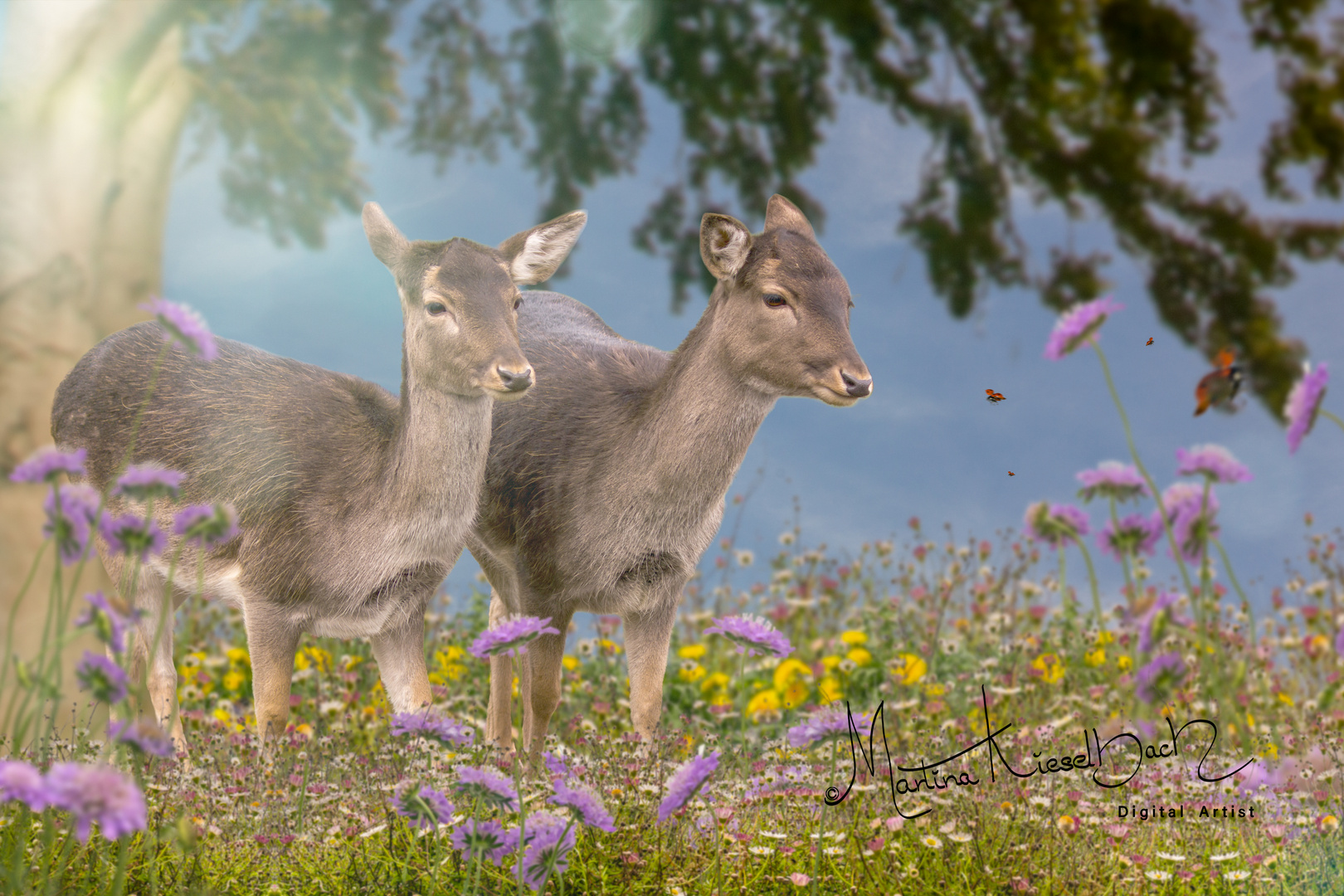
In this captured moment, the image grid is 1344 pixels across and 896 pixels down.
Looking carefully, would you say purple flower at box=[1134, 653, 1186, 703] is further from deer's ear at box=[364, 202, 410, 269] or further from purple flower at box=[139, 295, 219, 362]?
deer's ear at box=[364, 202, 410, 269]

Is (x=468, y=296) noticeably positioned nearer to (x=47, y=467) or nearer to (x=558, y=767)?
(x=558, y=767)

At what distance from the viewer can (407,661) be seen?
5219 mm

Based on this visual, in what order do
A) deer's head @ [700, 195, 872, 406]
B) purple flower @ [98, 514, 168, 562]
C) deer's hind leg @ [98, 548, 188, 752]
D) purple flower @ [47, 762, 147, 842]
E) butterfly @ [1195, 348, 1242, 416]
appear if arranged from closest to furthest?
purple flower @ [47, 762, 147, 842] < purple flower @ [98, 514, 168, 562] < butterfly @ [1195, 348, 1242, 416] < deer's head @ [700, 195, 872, 406] < deer's hind leg @ [98, 548, 188, 752]

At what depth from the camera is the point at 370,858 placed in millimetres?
3689

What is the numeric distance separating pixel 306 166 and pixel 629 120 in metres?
4.06

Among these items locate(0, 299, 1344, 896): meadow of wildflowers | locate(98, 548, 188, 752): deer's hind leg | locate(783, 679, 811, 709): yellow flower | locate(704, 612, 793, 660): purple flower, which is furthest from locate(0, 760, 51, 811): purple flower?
locate(783, 679, 811, 709): yellow flower

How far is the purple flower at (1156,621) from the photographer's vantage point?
2.39 m

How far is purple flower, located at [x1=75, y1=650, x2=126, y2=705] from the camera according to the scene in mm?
2180

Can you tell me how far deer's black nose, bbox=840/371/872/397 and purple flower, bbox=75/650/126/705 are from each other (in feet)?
10.3

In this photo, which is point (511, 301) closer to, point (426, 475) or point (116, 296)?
point (426, 475)

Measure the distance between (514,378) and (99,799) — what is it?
8.63 ft

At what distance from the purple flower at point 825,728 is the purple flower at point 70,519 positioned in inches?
76.5

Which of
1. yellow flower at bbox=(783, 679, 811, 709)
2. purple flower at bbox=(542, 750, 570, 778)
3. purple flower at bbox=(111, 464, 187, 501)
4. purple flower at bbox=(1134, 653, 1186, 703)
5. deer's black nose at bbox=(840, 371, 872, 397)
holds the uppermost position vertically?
deer's black nose at bbox=(840, 371, 872, 397)

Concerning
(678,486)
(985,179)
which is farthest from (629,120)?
(678,486)
